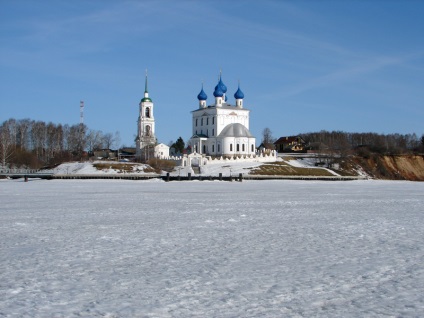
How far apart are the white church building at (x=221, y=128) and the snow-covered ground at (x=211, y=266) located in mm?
57029

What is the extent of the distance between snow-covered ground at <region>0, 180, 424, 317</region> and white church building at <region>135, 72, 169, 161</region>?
188 ft

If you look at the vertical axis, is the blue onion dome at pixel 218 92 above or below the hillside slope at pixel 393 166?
above

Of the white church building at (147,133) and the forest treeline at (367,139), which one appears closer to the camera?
the white church building at (147,133)

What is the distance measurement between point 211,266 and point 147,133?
68741 mm

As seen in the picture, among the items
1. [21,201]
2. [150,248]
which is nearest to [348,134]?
[21,201]

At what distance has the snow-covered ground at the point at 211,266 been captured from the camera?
274 inches

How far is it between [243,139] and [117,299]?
221ft

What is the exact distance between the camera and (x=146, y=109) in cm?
7838

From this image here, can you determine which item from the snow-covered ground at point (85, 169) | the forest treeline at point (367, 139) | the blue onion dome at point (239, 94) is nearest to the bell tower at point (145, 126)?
the blue onion dome at point (239, 94)

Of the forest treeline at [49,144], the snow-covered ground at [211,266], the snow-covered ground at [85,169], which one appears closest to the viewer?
the snow-covered ground at [211,266]

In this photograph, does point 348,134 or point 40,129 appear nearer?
point 40,129

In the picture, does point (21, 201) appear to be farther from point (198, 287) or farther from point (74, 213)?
point (198, 287)

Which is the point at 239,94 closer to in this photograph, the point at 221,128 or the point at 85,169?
the point at 221,128

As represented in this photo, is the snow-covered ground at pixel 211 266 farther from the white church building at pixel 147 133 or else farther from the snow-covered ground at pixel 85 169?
the white church building at pixel 147 133
